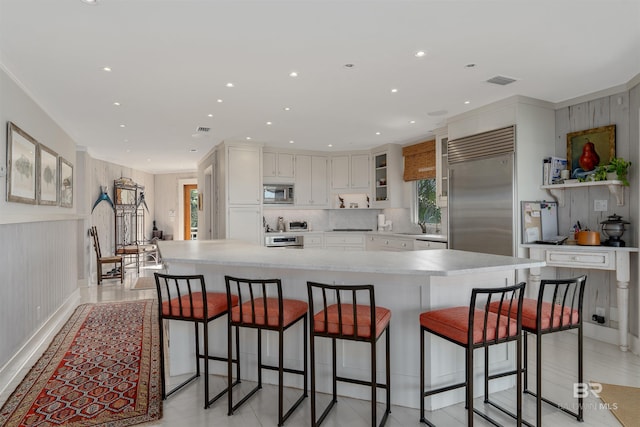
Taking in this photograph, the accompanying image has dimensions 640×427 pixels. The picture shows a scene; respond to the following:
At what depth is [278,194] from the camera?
6965 mm

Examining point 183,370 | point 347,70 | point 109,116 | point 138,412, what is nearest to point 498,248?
point 347,70

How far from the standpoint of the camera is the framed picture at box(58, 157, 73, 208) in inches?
194

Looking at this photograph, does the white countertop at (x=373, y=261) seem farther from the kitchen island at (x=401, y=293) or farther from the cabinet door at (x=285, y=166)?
the cabinet door at (x=285, y=166)

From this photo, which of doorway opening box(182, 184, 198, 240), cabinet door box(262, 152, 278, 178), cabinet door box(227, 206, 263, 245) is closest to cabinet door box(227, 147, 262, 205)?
cabinet door box(227, 206, 263, 245)

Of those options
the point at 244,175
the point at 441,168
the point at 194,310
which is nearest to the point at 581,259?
the point at 441,168

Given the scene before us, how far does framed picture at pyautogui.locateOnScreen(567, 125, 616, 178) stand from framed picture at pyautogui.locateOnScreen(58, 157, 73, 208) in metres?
6.23

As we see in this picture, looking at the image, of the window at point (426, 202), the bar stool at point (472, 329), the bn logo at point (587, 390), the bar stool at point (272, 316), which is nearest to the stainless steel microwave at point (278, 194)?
the window at point (426, 202)

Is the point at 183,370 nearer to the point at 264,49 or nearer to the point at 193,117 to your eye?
the point at 264,49

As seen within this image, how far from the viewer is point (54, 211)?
4578mm

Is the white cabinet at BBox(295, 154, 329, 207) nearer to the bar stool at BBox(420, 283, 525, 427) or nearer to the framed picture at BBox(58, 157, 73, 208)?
the framed picture at BBox(58, 157, 73, 208)

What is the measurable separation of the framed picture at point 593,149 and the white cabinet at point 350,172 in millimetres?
3689

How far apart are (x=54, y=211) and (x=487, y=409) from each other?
509cm

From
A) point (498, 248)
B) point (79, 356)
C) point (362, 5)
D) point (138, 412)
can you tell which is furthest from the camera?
point (498, 248)

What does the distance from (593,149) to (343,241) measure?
4.22 metres
